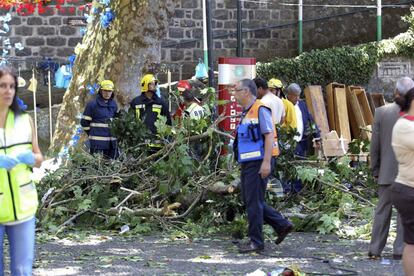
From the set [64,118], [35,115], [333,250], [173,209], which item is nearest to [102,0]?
[64,118]

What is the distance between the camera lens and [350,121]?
18344 millimetres

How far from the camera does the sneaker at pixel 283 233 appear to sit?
8945 millimetres

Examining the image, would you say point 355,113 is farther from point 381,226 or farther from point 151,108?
point 381,226

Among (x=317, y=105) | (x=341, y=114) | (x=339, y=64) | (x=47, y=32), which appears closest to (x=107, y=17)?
(x=317, y=105)

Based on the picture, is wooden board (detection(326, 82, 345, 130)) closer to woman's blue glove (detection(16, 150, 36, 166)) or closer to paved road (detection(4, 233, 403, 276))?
paved road (detection(4, 233, 403, 276))

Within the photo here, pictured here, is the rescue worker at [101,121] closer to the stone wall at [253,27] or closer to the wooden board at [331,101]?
the wooden board at [331,101]

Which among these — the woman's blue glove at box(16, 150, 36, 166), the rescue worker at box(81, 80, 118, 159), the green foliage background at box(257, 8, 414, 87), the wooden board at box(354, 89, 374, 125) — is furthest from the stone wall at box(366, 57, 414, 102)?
the woman's blue glove at box(16, 150, 36, 166)

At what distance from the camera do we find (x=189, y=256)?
8742 millimetres

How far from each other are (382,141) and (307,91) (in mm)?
9855

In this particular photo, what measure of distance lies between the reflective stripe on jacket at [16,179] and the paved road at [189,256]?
86.0 inches

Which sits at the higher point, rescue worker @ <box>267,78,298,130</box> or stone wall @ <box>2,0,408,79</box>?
stone wall @ <box>2,0,408,79</box>

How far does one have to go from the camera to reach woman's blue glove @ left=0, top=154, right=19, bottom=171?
18.5 feet

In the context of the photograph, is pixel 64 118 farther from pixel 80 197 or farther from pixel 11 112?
pixel 11 112

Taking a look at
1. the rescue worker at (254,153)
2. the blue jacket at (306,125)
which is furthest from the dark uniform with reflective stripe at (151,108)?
the rescue worker at (254,153)
